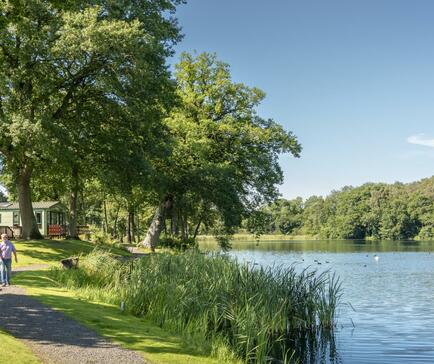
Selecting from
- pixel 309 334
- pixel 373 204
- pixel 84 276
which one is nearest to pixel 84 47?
pixel 84 276

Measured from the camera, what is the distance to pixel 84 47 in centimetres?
2909

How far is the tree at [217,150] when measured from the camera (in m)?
42.4

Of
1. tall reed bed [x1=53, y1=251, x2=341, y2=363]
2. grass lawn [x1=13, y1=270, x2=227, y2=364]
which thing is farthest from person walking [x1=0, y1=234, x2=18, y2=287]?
tall reed bed [x1=53, y1=251, x2=341, y2=363]

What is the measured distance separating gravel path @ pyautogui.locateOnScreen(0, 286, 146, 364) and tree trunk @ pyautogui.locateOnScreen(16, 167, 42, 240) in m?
21.4

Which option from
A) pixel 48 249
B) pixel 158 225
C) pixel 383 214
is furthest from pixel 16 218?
pixel 383 214

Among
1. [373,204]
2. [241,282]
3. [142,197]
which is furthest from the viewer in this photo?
[373,204]

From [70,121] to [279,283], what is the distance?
21.8 meters

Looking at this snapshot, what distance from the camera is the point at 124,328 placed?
1371 centimetres

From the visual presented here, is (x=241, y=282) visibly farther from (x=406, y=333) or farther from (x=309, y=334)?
(x=406, y=333)

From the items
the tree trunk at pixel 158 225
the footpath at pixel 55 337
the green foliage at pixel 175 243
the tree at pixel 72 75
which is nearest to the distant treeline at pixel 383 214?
the green foliage at pixel 175 243

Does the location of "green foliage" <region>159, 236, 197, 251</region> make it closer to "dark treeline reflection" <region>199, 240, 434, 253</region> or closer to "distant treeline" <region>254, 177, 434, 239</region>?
"dark treeline reflection" <region>199, 240, 434, 253</region>

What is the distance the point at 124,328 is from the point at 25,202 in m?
25.3

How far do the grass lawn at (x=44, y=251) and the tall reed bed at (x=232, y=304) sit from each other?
10146mm

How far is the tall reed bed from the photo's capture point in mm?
14719
